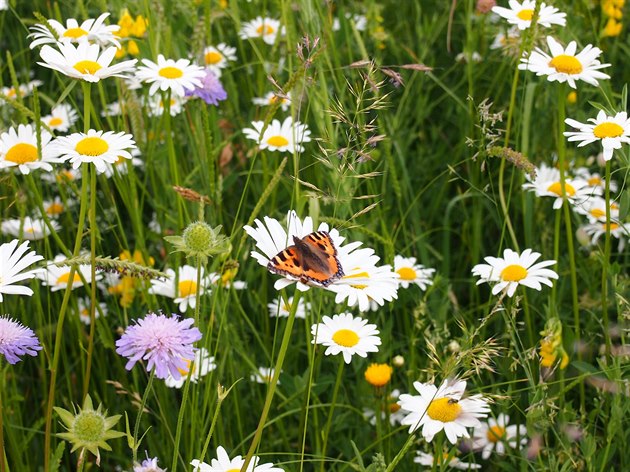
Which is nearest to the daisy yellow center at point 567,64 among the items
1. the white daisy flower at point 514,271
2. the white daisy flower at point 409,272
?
the white daisy flower at point 514,271

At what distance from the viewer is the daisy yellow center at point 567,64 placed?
2.20 meters

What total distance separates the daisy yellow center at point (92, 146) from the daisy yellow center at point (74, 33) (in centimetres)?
57

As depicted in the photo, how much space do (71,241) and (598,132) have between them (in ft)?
4.85

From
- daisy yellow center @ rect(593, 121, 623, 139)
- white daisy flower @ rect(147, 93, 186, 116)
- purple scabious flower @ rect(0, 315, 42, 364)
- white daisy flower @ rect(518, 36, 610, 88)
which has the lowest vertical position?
purple scabious flower @ rect(0, 315, 42, 364)

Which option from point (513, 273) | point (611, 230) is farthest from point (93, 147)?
point (611, 230)

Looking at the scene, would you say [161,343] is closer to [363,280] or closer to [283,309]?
[363,280]

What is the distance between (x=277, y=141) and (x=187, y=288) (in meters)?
0.61

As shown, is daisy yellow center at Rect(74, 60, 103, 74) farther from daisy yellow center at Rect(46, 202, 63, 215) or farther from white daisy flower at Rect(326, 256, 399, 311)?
daisy yellow center at Rect(46, 202, 63, 215)

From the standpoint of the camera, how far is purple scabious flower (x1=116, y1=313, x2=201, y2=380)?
1.39 metres

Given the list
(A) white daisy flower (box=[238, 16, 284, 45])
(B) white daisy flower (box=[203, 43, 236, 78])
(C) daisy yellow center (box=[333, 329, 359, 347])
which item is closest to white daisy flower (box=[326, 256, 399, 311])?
(C) daisy yellow center (box=[333, 329, 359, 347])

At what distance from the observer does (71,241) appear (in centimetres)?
260

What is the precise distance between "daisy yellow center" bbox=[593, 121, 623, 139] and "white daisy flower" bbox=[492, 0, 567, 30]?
1.45ft

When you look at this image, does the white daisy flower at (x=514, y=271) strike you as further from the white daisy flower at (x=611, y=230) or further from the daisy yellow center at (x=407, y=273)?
the white daisy flower at (x=611, y=230)

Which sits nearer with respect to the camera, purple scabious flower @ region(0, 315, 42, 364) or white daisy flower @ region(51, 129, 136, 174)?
purple scabious flower @ region(0, 315, 42, 364)
